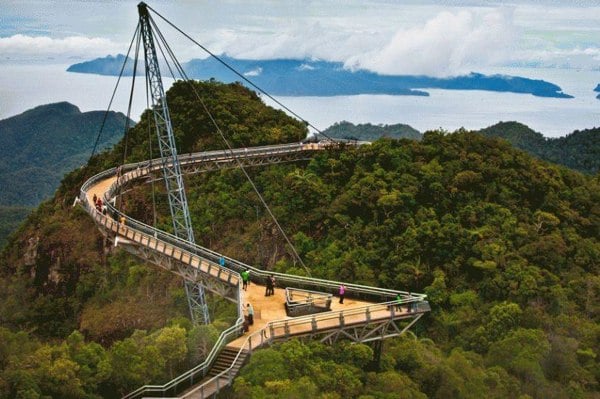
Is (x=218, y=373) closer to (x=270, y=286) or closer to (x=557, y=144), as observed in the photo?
(x=270, y=286)

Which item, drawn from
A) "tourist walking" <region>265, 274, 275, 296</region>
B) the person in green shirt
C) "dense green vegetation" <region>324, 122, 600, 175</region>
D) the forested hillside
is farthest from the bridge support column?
"dense green vegetation" <region>324, 122, 600, 175</region>

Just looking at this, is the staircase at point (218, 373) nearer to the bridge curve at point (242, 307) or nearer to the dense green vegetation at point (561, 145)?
the bridge curve at point (242, 307)

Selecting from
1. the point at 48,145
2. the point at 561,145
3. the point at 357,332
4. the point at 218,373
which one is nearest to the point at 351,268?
the point at 357,332

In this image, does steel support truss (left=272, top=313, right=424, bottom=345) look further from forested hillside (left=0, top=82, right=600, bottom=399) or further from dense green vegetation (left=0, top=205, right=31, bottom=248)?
dense green vegetation (left=0, top=205, right=31, bottom=248)

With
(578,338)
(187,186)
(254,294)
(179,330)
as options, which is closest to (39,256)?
(187,186)

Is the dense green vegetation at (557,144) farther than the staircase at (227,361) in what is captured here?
Yes

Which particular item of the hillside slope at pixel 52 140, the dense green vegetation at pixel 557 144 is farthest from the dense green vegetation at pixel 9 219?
the hillside slope at pixel 52 140
